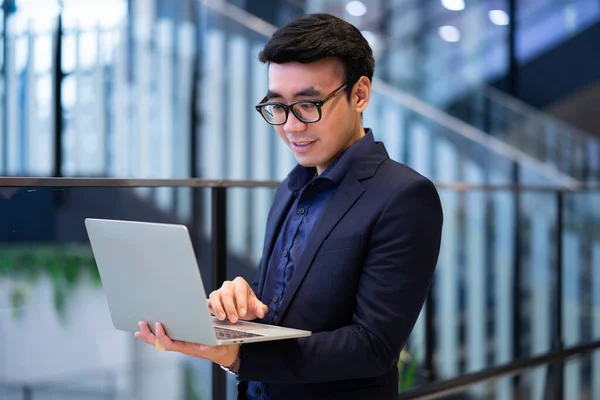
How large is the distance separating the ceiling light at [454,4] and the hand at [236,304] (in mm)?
5854

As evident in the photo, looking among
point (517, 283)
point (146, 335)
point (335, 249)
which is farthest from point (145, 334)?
point (517, 283)

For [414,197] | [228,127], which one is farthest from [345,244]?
[228,127]

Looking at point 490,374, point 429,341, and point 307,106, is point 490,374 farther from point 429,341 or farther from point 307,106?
point 307,106

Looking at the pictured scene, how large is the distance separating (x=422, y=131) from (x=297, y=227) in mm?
4894

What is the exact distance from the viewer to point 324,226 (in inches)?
54.2

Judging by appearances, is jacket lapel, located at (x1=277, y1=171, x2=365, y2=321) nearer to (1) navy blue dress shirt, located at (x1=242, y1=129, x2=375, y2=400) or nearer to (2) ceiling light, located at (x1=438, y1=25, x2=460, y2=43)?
(1) navy blue dress shirt, located at (x1=242, y1=129, x2=375, y2=400)

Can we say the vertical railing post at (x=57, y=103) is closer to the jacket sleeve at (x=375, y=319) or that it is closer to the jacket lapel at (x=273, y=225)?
the jacket lapel at (x=273, y=225)

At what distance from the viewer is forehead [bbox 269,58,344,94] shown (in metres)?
1.36

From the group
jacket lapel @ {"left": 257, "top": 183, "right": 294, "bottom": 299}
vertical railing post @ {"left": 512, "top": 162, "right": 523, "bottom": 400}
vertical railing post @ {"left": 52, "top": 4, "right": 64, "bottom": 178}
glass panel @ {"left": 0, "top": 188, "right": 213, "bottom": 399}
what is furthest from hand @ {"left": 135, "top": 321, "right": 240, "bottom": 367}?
vertical railing post @ {"left": 512, "top": 162, "right": 523, "bottom": 400}

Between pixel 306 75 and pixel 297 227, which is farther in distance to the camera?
pixel 297 227

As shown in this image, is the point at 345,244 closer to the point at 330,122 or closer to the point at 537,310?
the point at 330,122

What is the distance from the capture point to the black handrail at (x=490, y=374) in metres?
2.92

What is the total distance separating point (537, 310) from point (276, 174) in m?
2.10

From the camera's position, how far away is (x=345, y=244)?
134cm
